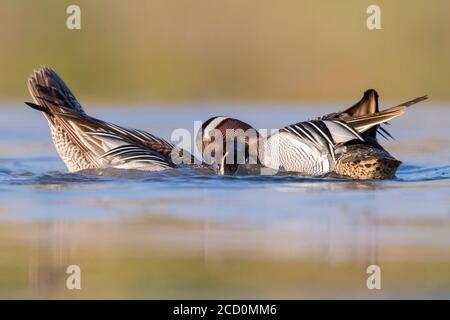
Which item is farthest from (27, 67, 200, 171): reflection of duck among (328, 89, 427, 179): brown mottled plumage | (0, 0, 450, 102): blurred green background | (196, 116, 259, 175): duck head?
(0, 0, 450, 102): blurred green background

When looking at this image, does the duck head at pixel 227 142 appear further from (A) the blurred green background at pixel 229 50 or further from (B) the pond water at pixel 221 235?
(A) the blurred green background at pixel 229 50

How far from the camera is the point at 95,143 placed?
10.9 meters

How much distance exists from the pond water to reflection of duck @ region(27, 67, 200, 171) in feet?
0.91

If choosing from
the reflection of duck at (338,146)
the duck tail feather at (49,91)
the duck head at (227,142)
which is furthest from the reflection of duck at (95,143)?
the reflection of duck at (338,146)

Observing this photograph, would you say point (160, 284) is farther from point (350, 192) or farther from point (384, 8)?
point (384, 8)

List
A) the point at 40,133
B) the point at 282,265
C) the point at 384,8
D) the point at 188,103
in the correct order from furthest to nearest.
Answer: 1. the point at 384,8
2. the point at 188,103
3. the point at 40,133
4. the point at 282,265

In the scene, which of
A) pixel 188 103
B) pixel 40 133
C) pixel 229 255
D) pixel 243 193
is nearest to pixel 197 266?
pixel 229 255

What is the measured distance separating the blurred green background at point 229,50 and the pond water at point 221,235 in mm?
7176

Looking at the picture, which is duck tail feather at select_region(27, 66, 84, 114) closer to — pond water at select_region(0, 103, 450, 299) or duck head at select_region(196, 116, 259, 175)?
pond water at select_region(0, 103, 450, 299)

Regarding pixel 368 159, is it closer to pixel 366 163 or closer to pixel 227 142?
pixel 366 163

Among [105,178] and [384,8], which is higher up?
[384,8]

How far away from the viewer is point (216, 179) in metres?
10.5

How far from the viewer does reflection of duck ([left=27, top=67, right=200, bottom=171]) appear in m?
10.7

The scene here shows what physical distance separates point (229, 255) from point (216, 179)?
9.77 ft
